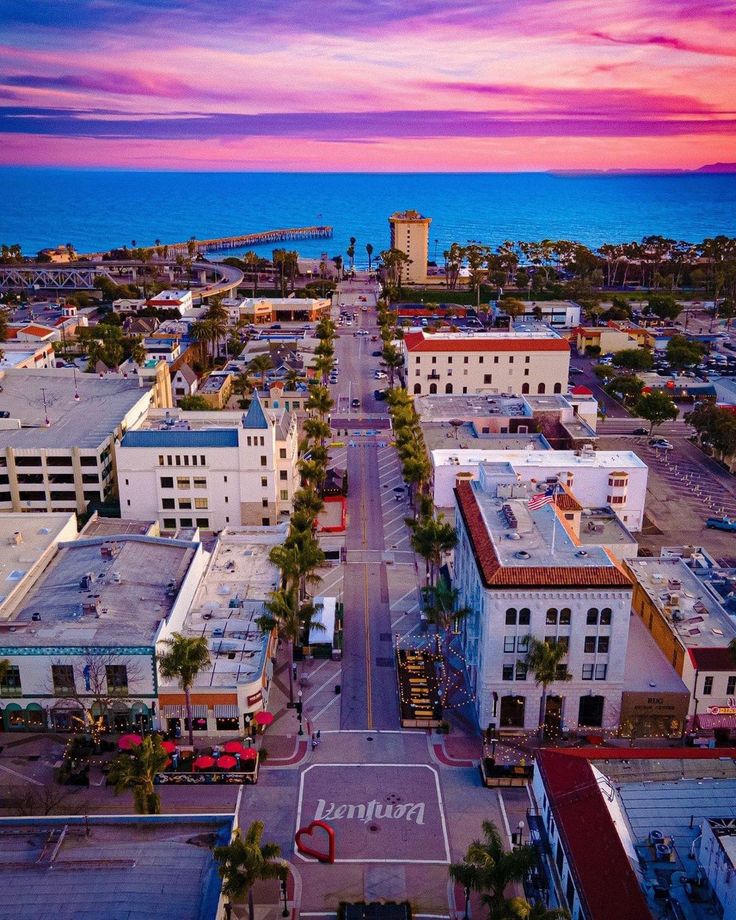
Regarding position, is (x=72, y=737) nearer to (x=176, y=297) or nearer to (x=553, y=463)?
(x=553, y=463)

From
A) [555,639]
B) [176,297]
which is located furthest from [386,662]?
[176,297]

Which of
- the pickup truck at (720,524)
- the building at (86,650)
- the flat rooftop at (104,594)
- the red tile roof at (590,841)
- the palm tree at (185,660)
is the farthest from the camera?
the pickup truck at (720,524)

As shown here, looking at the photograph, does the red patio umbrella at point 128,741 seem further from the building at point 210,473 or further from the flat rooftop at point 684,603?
the building at point 210,473

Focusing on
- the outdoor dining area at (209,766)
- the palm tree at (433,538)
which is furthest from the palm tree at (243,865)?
the palm tree at (433,538)

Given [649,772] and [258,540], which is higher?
[649,772]

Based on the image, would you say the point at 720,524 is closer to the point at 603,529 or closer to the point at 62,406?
the point at 603,529

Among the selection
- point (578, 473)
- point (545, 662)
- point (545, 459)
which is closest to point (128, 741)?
point (545, 662)

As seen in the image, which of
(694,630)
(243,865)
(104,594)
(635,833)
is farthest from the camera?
(104,594)
